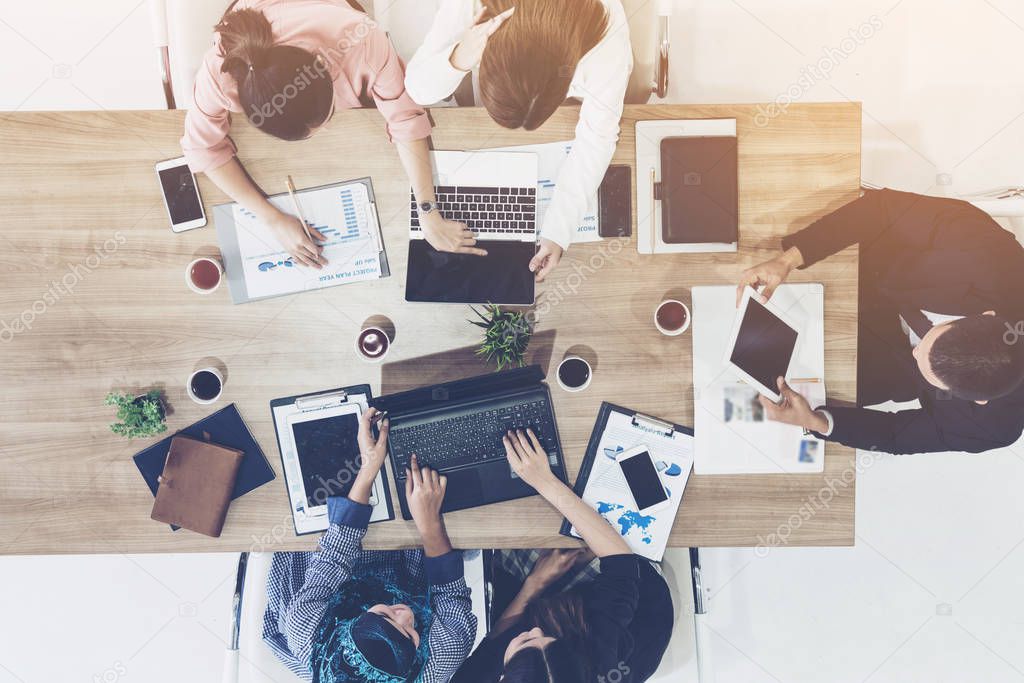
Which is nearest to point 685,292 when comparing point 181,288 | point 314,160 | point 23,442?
point 314,160

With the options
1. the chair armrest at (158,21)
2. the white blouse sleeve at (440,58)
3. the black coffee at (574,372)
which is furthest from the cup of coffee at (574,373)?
the chair armrest at (158,21)

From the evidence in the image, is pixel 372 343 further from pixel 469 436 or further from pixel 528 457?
pixel 528 457

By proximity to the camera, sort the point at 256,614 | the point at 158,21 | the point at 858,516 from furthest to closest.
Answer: the point at 858,516 < the point at 256,614 < the point at 158,21

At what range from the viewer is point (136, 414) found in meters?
1.49

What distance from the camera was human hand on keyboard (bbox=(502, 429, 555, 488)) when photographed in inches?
59.2

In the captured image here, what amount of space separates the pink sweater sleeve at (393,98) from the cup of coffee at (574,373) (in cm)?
68

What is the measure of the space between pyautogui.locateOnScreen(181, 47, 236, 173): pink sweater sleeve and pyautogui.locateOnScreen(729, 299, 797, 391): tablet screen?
1.37 metres

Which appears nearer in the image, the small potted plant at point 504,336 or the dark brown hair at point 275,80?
the dark brown hair at point 275,80

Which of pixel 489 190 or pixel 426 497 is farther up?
pixel 489 190

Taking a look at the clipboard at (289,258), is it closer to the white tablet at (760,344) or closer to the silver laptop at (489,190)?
the silver laptop at (489,190)

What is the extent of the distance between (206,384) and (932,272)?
1.88 m

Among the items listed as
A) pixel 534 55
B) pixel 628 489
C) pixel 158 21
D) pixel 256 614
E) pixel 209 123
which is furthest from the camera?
pixel 256 614

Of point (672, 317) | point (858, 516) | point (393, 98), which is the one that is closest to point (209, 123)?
point (393, 98)

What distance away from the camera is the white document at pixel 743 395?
1502mm
